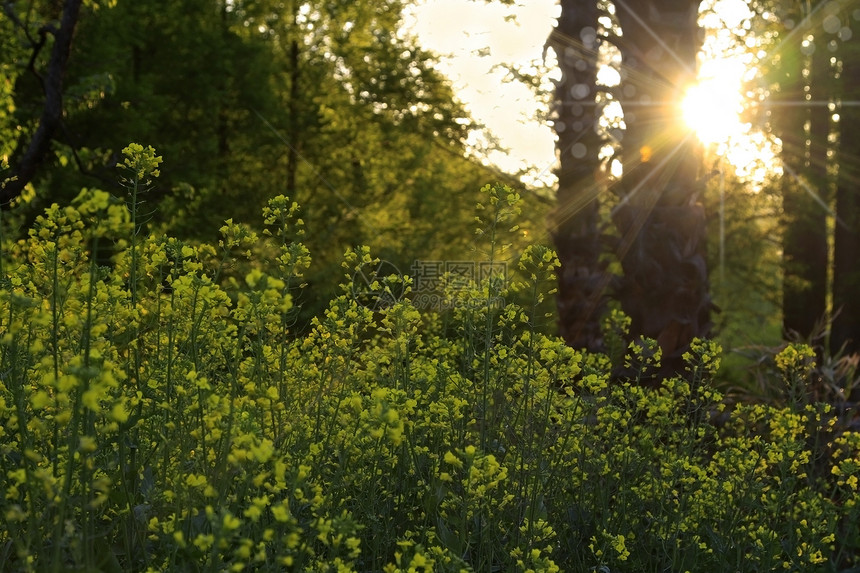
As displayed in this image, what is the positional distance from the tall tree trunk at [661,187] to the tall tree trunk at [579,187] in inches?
20.2

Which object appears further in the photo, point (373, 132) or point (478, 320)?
point (373, 132)

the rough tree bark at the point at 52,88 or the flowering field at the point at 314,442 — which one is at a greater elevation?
the rough tree bark at the point at 52,88

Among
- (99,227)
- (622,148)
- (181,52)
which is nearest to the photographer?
(99,227)

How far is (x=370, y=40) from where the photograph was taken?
22.0m

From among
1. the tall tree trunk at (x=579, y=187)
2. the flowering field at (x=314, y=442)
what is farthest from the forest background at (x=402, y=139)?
the flowering field at (x=314, y=442)

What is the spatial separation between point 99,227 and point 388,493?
6.19 ft

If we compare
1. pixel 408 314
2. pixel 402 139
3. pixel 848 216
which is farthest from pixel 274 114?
pixel 408 314

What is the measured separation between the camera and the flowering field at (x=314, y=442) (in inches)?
126

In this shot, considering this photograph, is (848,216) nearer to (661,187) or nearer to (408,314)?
(661,187)

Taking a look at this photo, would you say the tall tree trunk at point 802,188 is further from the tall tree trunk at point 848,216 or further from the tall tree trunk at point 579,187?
the tall tree trunk at point 579,187

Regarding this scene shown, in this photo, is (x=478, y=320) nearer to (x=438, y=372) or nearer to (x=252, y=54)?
(x=438, y=372)

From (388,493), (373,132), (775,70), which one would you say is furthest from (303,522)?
(373,132)

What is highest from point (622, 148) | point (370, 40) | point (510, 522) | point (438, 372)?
point (370, 40)

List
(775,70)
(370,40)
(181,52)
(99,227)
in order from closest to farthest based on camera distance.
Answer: (99,227), (775,70), (181,52), (370,40)
